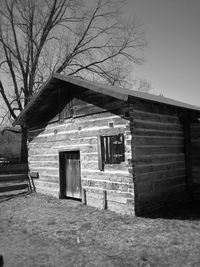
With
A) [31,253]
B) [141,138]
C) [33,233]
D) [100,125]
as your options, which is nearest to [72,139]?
[100,125]

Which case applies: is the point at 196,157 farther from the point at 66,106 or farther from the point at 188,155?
the point at 66,106

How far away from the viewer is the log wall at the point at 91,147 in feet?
27.8

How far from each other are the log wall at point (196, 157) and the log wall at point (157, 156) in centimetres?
38

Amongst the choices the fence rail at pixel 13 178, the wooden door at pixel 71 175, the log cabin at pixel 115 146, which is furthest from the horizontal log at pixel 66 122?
the fence rail at pixel 13 178

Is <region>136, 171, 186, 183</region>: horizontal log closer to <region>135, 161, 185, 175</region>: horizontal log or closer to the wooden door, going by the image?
<region>135, 161, 185, 175</region>: horizontal log

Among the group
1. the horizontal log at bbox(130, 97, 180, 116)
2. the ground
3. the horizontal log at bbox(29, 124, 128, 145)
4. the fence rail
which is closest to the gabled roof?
the horizontal log at bbox(130, 97, 180, 116)

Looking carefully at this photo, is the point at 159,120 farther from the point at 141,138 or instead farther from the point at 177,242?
the point at 177,242

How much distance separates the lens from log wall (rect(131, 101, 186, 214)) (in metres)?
8.40

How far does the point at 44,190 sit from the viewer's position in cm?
1228

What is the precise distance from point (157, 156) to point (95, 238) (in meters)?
3.87

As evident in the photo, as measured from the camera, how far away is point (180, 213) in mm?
8289

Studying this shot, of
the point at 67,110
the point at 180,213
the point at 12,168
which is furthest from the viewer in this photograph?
the point at 12,168

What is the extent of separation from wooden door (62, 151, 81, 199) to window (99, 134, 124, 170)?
177 centimetres

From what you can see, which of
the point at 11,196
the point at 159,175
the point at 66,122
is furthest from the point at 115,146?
the point at 11,196
